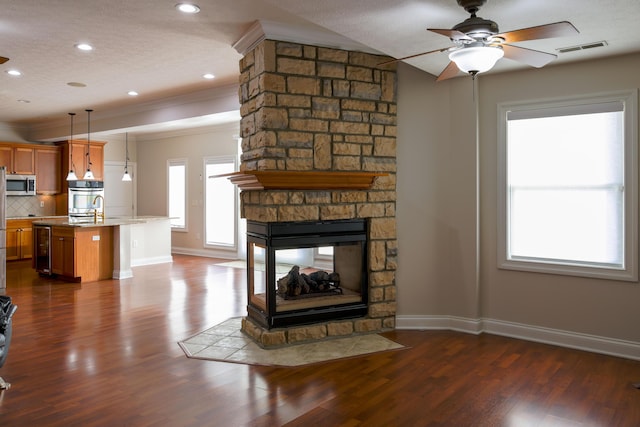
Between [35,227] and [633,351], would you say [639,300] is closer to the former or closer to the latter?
[633,351]

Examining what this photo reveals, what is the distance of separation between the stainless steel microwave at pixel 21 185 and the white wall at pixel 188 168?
2.37m

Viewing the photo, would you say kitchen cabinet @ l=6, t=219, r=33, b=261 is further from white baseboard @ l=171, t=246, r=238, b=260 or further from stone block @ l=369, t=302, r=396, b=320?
stone block @ l=369, t=302, r=396, b=320

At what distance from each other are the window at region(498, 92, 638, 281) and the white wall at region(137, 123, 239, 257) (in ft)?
21.0

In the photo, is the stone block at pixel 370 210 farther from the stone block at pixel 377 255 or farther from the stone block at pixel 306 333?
the stone block at pixel 306 333

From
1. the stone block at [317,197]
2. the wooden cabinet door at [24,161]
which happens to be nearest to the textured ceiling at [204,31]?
the stone block at [317,197]

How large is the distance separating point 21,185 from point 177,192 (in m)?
3.12

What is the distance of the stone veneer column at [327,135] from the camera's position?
4.27 m

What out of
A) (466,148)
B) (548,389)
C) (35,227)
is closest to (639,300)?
(548,389)

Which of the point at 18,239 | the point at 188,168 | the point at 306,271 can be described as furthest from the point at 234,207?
the point at 306,271

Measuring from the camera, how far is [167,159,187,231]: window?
434 inches

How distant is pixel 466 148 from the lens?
4781 millimetres

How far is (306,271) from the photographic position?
471 cm

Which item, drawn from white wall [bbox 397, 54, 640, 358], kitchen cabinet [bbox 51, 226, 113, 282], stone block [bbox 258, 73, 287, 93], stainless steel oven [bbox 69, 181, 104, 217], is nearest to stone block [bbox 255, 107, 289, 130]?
stone block [bbox 258, 73, 287, 93]

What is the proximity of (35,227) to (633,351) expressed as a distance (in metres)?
8.83
